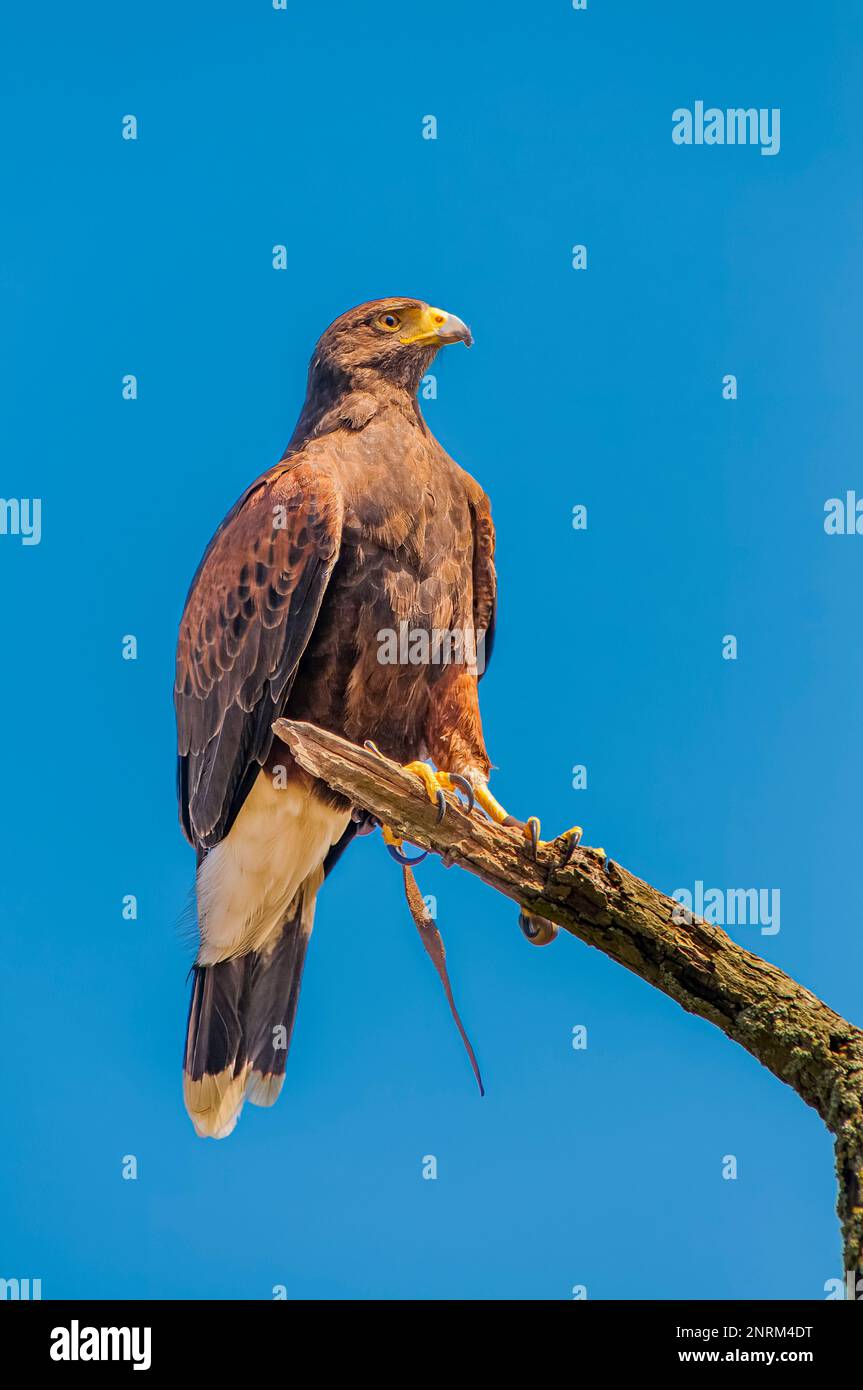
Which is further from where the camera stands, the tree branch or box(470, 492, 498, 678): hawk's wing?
box(470, 492, 498, 678): hawk's wing

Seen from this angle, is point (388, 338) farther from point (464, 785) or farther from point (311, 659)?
point (464, 785)

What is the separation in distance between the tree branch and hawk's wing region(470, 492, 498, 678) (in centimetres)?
148

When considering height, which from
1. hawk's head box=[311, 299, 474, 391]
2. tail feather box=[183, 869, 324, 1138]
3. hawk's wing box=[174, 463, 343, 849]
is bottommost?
tail feather box=[183, 869, 324, 1138]

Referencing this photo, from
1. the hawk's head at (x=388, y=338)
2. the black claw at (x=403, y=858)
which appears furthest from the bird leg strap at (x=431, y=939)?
the hawk's head at (x=388, y=338)

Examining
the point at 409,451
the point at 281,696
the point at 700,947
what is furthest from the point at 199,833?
the point at 700,947

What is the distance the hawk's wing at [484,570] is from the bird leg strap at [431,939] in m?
0.96

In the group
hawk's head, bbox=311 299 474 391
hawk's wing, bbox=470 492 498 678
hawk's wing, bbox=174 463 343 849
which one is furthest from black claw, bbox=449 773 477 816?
hawk's head, bbox=311 299 474 391

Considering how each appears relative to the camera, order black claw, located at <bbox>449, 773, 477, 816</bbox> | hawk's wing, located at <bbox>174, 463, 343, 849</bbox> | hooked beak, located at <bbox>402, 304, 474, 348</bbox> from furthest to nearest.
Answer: hooked beak, located at <bbox>402, 304, 474, 348</bbox>, hawk's wing, located at <bbox>174, 463, 343, 849</bbox>, black claw, located at <bbox>449, 773, 477, 816</bbox>

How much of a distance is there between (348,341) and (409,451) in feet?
1.62

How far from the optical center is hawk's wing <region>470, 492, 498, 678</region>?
5090 millimetres

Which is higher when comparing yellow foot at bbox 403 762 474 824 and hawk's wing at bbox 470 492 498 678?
hawk's wing at bbox 470 492 498 678

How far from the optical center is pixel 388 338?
497cm

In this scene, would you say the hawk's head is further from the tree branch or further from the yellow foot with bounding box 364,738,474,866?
the tree branch

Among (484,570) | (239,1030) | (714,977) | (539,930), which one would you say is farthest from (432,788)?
(239,1030)
